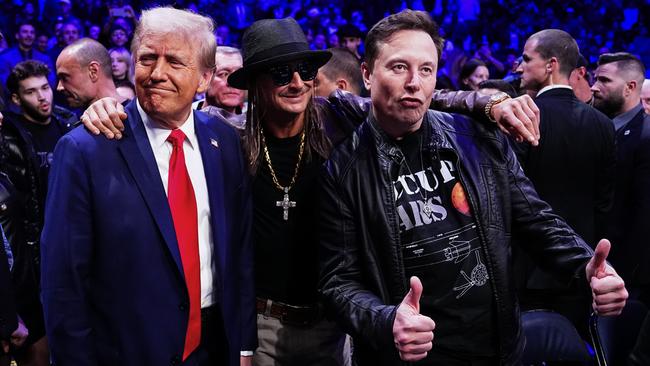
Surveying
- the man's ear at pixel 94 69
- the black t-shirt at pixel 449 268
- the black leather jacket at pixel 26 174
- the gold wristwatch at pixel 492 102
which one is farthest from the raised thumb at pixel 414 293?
the man's ear at pixel 94 69

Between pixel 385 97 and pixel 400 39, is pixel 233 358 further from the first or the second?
pixel 400 39

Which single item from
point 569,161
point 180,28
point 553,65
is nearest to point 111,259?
point 180,28

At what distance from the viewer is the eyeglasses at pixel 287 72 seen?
2576mm

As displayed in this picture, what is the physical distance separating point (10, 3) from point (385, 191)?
10.5 meters

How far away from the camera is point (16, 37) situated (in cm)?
998

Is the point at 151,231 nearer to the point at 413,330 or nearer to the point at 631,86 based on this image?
the point at 413,330

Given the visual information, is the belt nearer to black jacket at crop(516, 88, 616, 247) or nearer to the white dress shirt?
the white dress shirt

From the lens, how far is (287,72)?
2.58 meters

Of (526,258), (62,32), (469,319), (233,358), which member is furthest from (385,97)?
(62,32)

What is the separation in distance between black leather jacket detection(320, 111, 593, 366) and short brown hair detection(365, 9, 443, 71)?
9.5 inches

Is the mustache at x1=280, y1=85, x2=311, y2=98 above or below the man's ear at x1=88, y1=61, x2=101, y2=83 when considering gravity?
below

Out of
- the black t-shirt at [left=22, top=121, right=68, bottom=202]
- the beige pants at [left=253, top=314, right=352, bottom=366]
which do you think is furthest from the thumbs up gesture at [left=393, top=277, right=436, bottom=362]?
the black t-shirt at [left=22, top=121, right=68, bottom=202]

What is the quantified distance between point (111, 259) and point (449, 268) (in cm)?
100

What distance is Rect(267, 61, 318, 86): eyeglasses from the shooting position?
258cm
